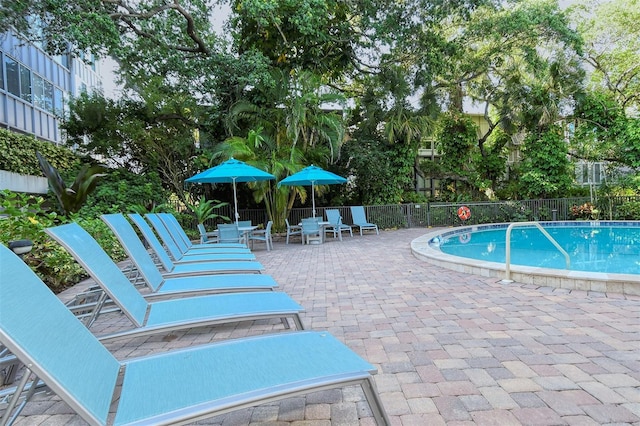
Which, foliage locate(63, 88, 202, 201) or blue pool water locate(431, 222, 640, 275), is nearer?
blue pool water locate(431, 222, 640, 275)

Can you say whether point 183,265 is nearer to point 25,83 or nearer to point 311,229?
point 311,229

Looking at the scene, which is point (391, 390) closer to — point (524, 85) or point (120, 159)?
point (120, 159)

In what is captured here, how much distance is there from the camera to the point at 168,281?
373 cm

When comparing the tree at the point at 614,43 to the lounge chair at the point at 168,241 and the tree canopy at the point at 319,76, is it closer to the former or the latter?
the tree canopy at the point at 319,76

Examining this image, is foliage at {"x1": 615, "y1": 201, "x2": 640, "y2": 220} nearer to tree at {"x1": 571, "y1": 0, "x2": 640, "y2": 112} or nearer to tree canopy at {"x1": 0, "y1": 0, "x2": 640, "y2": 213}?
tree canopy at {"x1": 0, "y1": 0, "x2": 640, "y2": 213}

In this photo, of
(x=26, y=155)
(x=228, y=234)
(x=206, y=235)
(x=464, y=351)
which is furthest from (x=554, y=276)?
(x=26, y=155)

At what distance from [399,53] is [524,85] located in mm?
6873

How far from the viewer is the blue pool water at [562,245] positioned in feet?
25.9

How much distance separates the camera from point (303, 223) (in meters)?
10.6

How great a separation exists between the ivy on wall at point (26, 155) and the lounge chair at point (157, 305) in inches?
387

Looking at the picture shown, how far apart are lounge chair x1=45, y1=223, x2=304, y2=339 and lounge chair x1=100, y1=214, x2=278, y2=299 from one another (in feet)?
1.06

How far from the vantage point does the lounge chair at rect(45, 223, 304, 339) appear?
222 cm

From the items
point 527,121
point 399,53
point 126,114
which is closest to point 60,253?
point 126,114

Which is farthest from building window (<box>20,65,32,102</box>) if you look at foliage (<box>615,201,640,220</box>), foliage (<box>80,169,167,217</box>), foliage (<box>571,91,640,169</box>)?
foliage (<box>615,201,640,220</box>)
